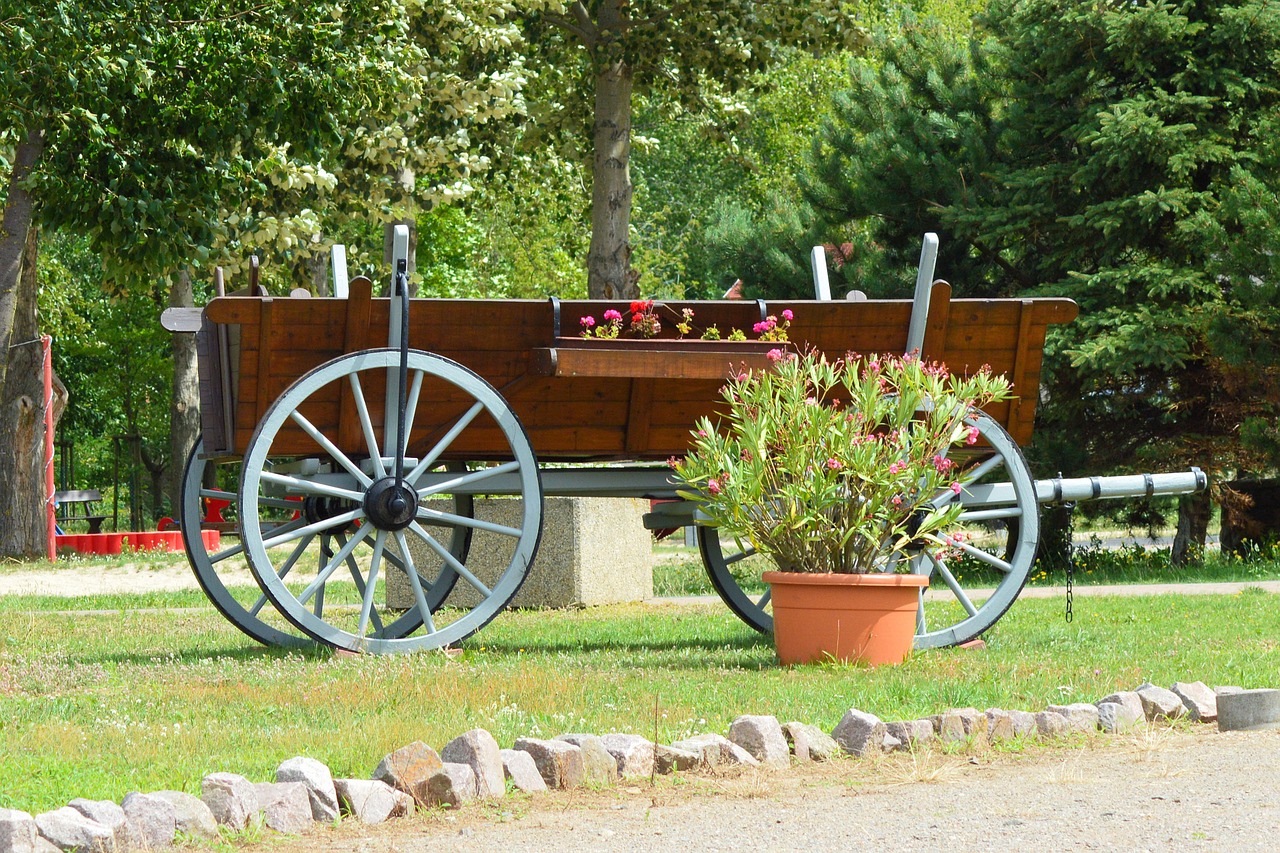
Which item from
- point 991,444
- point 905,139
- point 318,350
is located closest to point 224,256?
point 905,139

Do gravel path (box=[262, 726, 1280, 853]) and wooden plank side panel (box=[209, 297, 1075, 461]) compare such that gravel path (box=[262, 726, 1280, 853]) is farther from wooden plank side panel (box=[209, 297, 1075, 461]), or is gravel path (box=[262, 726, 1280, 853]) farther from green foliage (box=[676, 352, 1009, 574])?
wooden plank side panel (box=[209, 297, 1075, 461])

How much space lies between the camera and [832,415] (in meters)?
6.21

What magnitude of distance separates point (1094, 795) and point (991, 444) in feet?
10.9

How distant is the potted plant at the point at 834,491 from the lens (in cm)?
616

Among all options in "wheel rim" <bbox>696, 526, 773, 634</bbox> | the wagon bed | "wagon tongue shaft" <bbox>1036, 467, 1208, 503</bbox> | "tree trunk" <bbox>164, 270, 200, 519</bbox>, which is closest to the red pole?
"tree trunk" <bbox>164, 270, 200, 519</bbox>

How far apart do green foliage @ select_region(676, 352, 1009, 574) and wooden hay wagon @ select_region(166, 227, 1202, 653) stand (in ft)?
1.62

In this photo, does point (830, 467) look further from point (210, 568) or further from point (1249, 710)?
point (210, 568)

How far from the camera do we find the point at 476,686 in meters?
5.59

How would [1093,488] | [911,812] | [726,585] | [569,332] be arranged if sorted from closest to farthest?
[911,812], [569,332], [1093,488], [726,585]

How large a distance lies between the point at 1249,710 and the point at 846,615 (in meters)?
1.68

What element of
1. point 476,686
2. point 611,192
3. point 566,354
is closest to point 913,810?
point 476,686

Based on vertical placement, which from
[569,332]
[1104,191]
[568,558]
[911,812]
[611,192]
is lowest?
[911,812]

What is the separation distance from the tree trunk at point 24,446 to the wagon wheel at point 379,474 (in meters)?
12.0

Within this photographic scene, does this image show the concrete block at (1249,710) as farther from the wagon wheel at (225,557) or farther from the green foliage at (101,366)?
the green foliage at (101,366)
